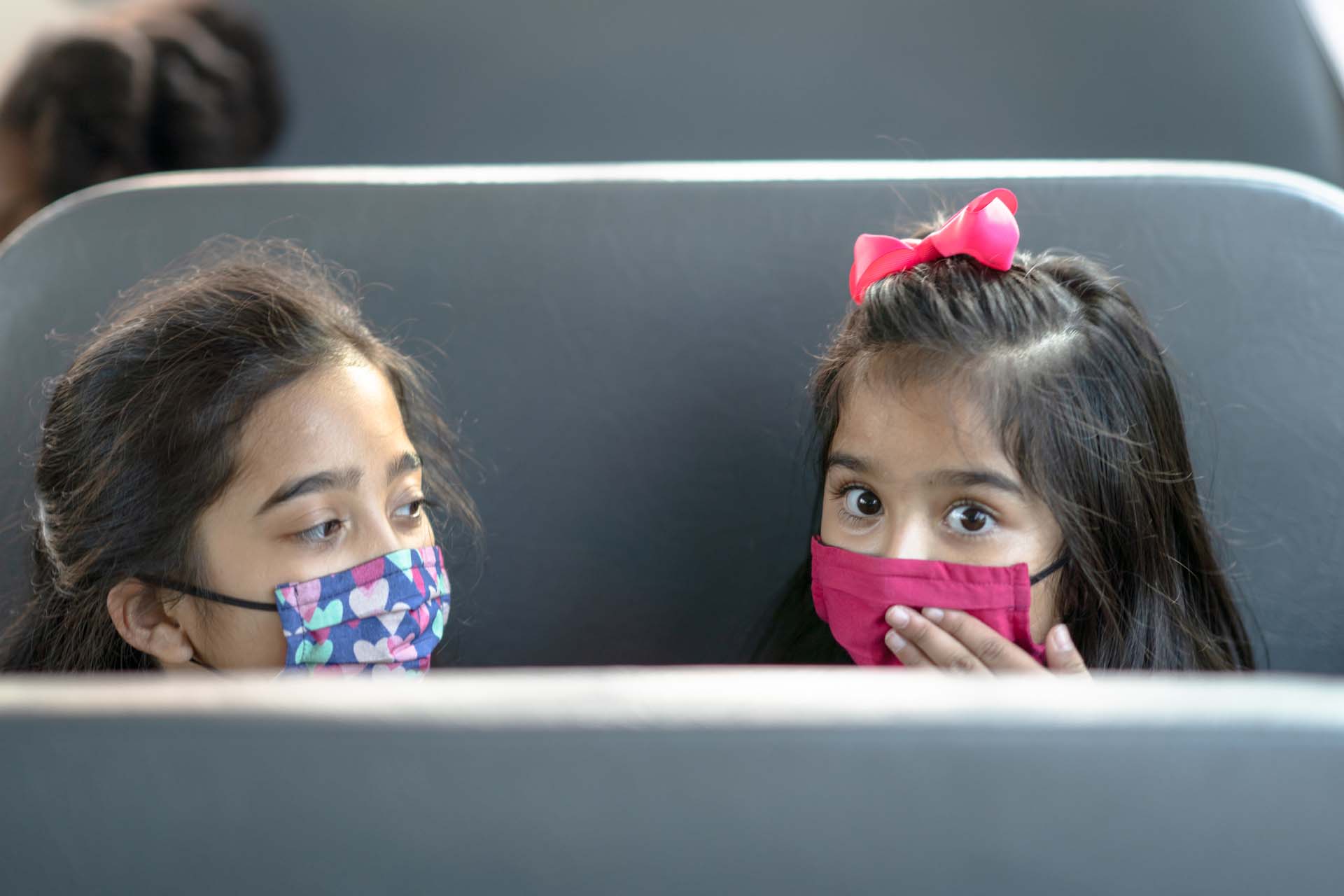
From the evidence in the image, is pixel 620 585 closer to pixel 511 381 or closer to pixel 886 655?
pixel 511 381

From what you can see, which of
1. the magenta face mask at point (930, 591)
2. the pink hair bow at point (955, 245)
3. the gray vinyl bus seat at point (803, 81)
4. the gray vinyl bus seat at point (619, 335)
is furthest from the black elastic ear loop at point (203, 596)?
the gray vinyl bus seat at point (803, 81)

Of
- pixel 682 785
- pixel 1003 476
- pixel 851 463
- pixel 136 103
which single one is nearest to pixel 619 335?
pixel 851 463

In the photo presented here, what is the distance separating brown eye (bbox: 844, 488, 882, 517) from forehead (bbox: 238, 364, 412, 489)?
1.31 feet

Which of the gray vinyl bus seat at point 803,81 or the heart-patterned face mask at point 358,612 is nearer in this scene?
the heart-patterned face mask at point 358,612

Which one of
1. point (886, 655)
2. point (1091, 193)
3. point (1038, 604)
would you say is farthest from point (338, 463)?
point (1091, 193)

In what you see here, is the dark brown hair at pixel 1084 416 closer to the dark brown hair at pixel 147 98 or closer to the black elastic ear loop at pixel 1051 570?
the black elastic ear loop at pixel 1051 570

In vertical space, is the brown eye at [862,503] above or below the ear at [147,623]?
above

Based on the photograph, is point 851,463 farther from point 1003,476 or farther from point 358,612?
point 358,612

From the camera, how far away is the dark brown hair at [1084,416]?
109cm

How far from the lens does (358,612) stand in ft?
3.57

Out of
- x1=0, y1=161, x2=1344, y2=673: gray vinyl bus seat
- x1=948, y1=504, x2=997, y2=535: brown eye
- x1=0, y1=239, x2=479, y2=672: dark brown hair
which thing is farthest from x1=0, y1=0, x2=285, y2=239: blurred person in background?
x1=948, y1=504, x2=997, y2=535: brown eye

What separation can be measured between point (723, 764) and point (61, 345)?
3.56 ft

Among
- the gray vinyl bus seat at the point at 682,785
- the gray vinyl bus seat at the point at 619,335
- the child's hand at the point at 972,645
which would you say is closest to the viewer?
the gray vinyl bus seat at the point at 682,785

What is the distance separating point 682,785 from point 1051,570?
66cm
